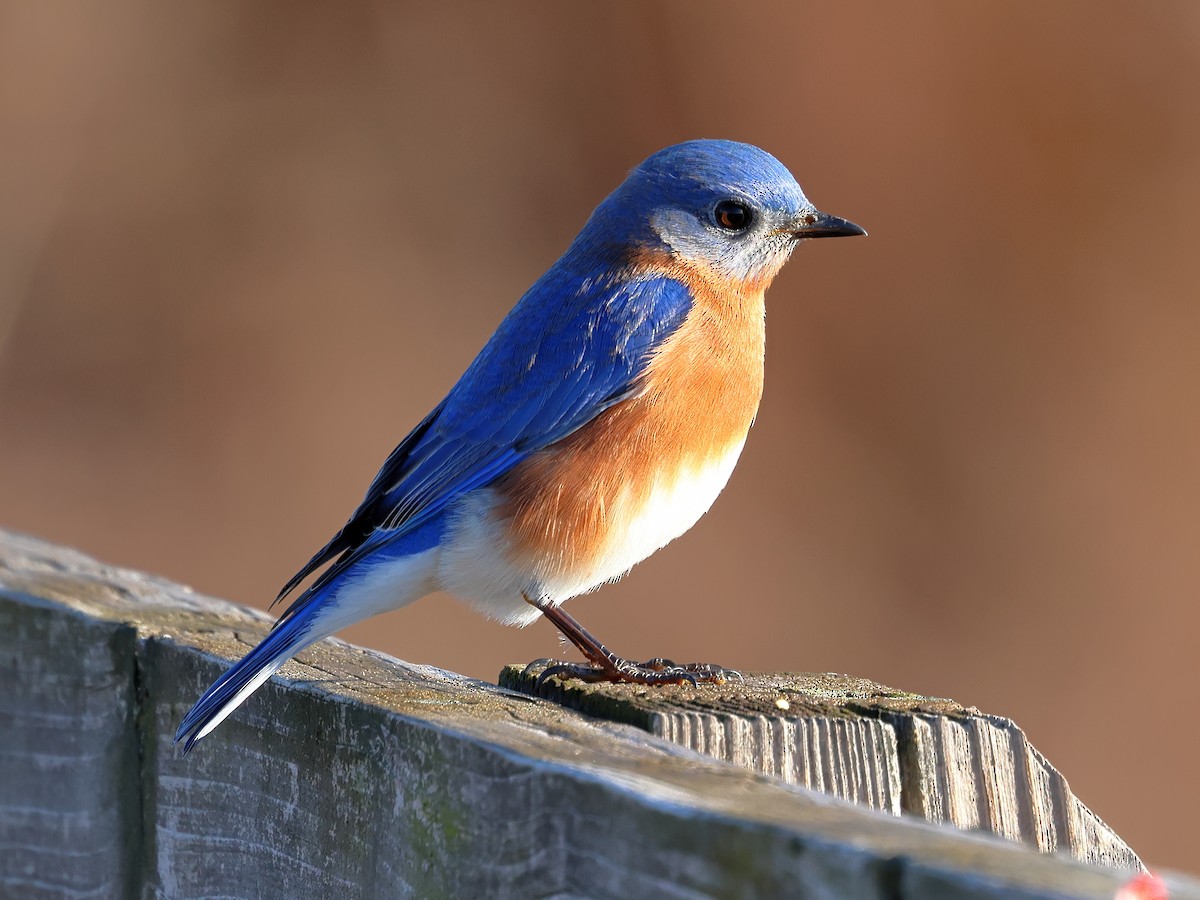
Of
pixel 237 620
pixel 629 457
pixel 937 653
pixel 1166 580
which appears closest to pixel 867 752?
pixel 237 620

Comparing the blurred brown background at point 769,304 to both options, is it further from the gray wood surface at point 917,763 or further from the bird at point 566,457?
the gray wood surface at point 917,763

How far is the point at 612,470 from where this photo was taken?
12.3ft

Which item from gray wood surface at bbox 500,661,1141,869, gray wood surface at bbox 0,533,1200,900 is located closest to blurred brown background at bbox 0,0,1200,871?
gray wood surface at bbox 0,533,1200,900

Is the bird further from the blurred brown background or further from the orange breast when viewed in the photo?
the blurred brown background

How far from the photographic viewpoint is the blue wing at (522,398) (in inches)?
150

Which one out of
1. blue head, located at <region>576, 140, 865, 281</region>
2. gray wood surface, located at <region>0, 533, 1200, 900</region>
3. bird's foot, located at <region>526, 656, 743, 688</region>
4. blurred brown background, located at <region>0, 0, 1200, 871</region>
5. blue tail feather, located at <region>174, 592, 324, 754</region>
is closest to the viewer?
gray wood surface, located at <region>0, 533, 1200, 900</region>

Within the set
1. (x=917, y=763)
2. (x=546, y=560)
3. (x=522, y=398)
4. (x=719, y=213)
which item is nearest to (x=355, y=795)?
(x=917, y=763)

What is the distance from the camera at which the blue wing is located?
381 cm

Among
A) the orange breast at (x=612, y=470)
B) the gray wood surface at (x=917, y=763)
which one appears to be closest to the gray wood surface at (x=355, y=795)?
the gray wood surface at (x=917, y=763)

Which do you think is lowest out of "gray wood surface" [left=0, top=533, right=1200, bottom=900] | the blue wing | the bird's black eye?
"gray wood surface" [left=0, top=533, right=1200, bottom=900]

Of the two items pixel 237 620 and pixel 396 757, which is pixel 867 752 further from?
pixel 237 620

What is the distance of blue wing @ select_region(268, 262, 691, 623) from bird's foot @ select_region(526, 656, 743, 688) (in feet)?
2.02

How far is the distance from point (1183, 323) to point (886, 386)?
3.71 feet

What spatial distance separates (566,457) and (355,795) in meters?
1.71
